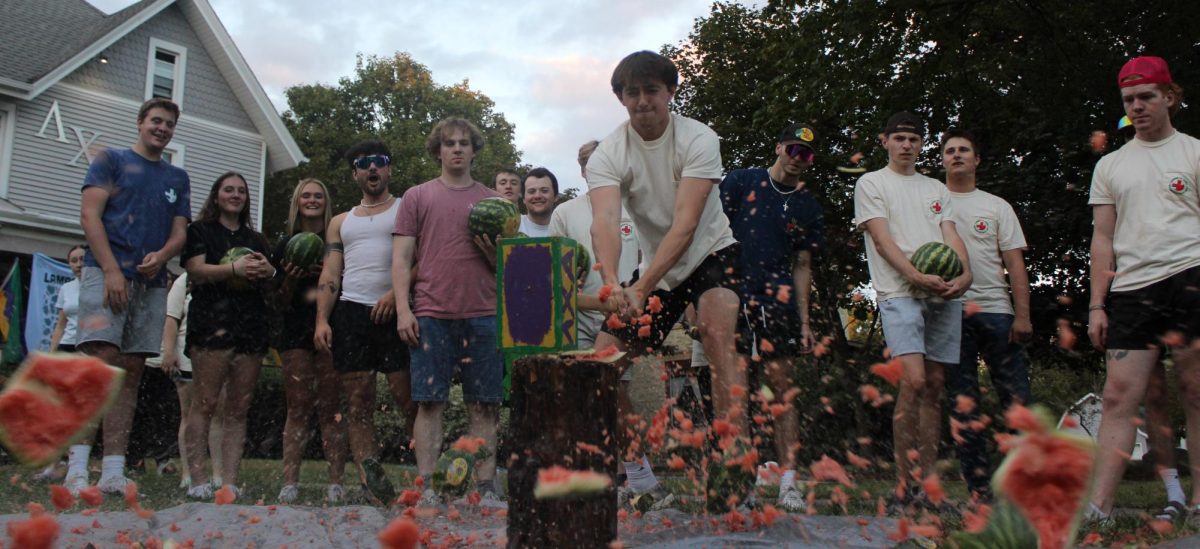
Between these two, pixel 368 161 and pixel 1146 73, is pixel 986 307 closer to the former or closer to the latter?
pixel 1146 73

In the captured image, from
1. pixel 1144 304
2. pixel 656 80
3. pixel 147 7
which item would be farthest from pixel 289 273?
pixel 147 7

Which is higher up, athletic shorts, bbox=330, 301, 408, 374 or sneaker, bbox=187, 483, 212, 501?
athletic shorts, bbox=330, 301, 408, 374

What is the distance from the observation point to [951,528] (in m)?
4.02

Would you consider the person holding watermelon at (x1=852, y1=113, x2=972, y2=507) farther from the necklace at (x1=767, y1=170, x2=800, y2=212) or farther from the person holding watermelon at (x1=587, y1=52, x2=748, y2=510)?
the person holding watermelon at (x1=587, y1=52, x2=748, y2=510)

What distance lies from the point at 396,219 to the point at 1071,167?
9.61 m

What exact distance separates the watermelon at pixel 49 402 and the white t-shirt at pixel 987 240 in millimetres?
4558

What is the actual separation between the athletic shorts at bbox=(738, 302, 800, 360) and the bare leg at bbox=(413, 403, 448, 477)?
1780 millimetres

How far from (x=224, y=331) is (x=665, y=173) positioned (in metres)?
3.09

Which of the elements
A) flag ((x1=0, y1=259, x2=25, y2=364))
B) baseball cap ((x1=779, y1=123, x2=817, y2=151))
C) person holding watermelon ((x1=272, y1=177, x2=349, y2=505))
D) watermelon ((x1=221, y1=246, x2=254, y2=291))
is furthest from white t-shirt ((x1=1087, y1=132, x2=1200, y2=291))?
flag ((x1=0, y1=259, x2=25, y2=364))

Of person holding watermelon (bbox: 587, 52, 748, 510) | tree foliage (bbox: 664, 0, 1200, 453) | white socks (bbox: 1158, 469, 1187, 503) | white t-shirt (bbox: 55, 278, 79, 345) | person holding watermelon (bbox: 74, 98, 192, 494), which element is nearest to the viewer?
person holding watermelon (bbox: 587, 52, 748, 510)

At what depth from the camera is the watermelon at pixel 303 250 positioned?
20.5ft

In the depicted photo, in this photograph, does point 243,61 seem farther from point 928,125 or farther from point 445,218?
point 445,218

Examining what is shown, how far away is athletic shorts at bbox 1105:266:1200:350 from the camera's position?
14.9 ft

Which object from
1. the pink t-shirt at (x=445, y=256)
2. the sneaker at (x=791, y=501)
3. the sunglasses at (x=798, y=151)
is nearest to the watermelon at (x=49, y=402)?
the pink t-shirt at (x=445, y=256)
